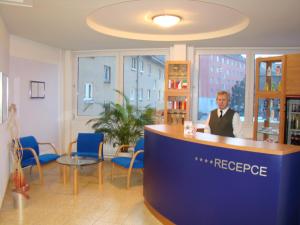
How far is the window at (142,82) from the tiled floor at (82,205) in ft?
7.41

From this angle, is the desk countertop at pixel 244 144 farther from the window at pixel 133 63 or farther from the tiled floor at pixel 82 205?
the window at pixel 133 63

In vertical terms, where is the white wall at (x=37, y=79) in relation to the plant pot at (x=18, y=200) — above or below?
above

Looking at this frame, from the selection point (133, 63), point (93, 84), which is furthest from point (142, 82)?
point (93, 84)

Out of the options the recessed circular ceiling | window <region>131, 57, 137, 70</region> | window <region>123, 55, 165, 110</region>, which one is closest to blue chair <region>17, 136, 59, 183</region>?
the recessed circular ceiling

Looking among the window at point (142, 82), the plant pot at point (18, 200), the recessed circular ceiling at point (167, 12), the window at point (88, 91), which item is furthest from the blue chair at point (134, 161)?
the window at point (88, 91)

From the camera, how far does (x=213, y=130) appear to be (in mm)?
4195

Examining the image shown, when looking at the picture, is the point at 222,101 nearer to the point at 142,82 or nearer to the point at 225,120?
the point at 225,120

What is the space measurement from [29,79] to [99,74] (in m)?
1.81

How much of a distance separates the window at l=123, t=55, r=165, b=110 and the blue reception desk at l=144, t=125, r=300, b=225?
344 centimetres

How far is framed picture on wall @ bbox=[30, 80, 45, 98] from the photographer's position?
20.2ft

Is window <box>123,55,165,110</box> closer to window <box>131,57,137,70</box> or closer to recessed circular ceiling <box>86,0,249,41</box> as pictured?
window <box>131,57,137,70</box>

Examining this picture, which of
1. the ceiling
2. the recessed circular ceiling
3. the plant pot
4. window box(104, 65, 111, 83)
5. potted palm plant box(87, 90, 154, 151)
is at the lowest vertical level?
the plant pot

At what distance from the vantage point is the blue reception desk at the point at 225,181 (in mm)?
2451

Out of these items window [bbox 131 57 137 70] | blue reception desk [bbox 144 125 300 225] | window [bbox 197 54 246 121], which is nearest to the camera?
blue reception desk [bbox 144 125 300 225]
